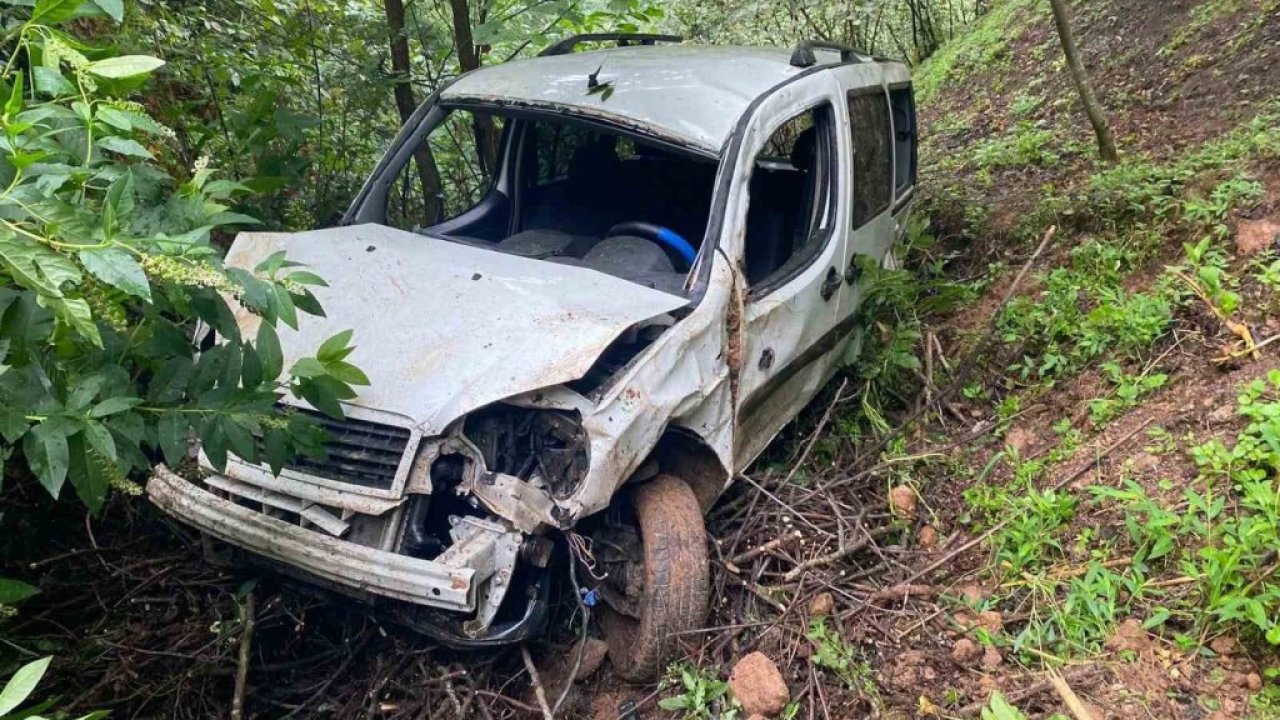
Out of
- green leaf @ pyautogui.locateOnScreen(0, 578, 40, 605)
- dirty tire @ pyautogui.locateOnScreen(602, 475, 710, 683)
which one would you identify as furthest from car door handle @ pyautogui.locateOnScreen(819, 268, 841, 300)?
green leaf @ pyautogui.locateOnScreen(0, 578, 40, 605)

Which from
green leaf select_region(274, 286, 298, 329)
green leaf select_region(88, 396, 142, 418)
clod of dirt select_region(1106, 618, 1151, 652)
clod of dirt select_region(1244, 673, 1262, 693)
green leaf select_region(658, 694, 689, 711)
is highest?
green leaf select_region(274, 286, 298, 329)

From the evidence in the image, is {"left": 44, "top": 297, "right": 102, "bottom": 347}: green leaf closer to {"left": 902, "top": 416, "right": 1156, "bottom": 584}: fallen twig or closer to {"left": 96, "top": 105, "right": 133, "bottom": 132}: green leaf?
{"left": 96, "top": 105, "right": 133, "bottom": 132}: green leaf

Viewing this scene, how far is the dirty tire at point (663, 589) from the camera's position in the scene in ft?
8.59

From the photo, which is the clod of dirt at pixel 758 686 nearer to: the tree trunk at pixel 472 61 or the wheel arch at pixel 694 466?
the wheel arch at pixel 694 466

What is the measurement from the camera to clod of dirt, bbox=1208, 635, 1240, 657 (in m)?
2.28

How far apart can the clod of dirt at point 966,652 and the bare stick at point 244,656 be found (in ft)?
7.18

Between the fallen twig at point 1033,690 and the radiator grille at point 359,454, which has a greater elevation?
the radiator grille at point 359,454

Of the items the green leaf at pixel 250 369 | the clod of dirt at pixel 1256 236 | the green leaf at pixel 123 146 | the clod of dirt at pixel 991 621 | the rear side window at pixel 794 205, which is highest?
the green leaf at pixel 123 146

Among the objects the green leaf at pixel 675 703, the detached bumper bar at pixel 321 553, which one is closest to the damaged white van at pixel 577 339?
the detached bumper bar at pixel 321 553

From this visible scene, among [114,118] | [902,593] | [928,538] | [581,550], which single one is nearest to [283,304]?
[114,118]

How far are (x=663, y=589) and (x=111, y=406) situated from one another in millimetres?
1631

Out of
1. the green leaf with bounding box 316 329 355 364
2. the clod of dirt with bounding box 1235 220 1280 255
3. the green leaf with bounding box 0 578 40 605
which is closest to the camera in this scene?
the green leaf with bounding box 0 578 40 605

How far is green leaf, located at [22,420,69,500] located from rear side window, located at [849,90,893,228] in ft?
10.2

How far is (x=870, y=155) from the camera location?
13.1 ft
